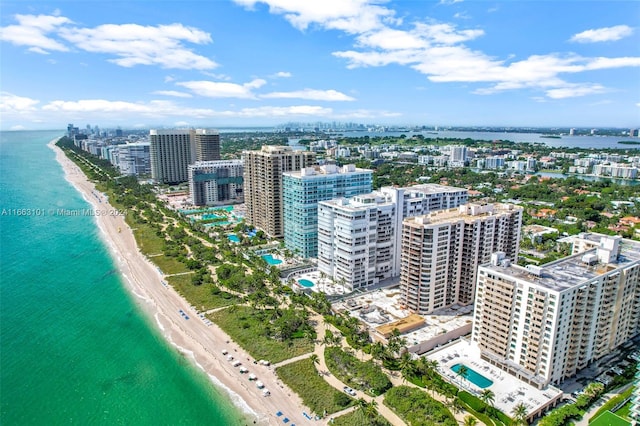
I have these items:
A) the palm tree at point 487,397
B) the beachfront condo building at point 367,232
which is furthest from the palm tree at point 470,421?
the beachfront condo building at point 367,232

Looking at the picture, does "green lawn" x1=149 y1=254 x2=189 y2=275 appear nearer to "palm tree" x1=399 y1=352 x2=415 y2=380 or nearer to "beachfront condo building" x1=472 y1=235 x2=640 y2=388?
"palm tree" x1=399 y1=352 x2=415 y2=380

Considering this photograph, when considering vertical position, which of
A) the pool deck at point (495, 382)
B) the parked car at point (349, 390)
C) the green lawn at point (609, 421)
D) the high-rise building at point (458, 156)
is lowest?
the parked car at point (349, 390)

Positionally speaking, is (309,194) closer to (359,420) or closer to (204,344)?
(204,344)

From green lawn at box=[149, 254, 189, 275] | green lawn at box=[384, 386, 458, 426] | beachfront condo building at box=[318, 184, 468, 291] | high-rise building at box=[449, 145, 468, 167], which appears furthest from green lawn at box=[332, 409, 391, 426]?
high-rise building at box=[449, 145, 468, 167]

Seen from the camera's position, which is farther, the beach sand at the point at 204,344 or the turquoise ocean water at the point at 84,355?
the turquoise ocean water at the point at 84,355

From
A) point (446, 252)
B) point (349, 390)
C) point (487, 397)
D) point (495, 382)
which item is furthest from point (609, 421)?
point (446, 252)

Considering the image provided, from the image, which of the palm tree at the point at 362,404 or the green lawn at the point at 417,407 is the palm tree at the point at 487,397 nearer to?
the green lawn at the point at 417,407
